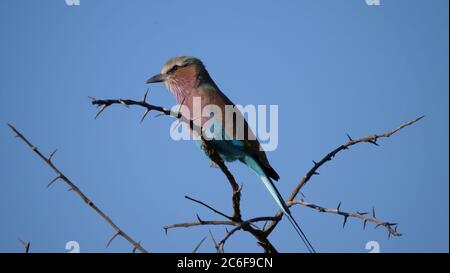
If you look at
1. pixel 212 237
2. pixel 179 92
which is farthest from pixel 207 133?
pixel 212 237

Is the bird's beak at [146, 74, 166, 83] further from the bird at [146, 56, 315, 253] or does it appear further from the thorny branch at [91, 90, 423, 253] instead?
the thorny branch at [91, 90, 423, 253]

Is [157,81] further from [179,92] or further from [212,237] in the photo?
[212,237]

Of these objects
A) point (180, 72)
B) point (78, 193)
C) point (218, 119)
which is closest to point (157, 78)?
point (180, 72)

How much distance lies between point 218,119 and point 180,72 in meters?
0.88

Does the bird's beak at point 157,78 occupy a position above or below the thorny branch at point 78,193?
above

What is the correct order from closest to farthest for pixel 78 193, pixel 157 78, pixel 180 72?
pixel 78 193 < pixel 180 72 < pixel 157 78

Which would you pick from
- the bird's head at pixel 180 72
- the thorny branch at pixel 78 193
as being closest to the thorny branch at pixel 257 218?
the thorny branch at pixel 78 193

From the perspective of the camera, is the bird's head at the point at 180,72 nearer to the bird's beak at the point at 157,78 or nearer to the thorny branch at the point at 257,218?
the bird's beak at the point at 157,78

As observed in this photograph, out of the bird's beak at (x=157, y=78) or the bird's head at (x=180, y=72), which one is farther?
the bird's beak at (x=157, y=78)

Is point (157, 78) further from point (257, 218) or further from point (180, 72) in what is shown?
point (257, 218)

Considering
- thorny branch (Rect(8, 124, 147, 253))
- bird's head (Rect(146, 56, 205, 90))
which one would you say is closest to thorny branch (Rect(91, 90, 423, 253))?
thorny branch (Rect(8, 124, 147, 253))

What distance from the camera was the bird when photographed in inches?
175

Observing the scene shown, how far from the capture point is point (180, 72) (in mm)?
5285

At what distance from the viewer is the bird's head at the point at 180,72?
5234mm
